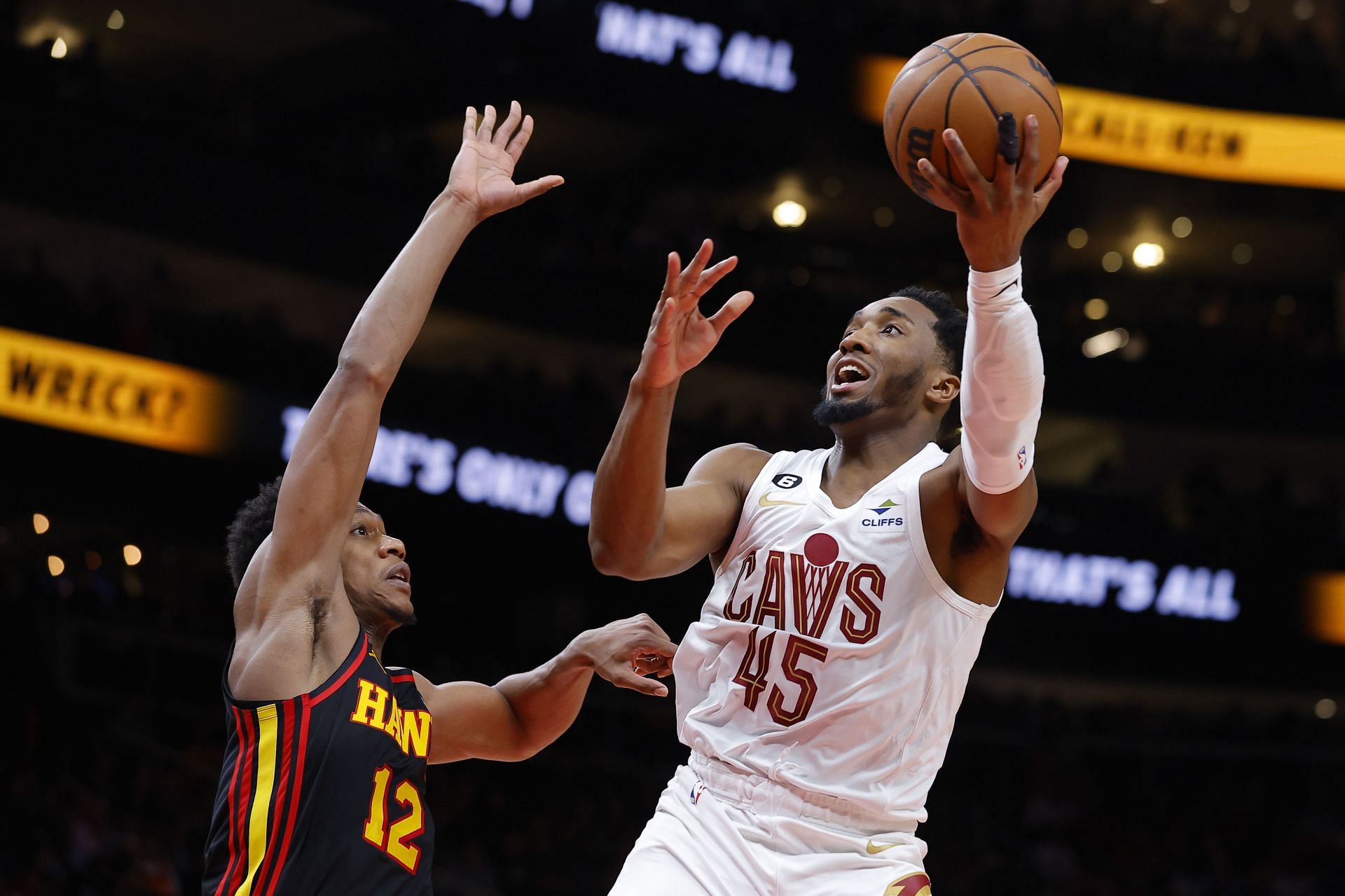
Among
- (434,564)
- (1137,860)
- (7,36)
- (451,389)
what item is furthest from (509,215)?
(1137,860)

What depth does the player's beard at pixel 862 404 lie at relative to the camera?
4551 millimetres

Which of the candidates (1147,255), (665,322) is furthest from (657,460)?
(1147,255)

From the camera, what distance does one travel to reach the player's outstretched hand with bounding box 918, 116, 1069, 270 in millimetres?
3523

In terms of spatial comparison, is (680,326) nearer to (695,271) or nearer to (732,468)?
(695,271)

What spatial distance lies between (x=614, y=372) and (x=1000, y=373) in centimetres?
1863

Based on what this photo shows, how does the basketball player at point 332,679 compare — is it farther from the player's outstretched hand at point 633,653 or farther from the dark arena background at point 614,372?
the dark arena background at point 614,372

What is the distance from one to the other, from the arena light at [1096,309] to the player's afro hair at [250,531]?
18223 mm

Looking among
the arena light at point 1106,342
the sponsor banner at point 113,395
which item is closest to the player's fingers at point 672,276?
the sponsor banner at point 113,395

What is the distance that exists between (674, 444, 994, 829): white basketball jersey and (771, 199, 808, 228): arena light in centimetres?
2073

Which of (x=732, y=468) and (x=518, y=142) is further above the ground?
(x=518, y=142)

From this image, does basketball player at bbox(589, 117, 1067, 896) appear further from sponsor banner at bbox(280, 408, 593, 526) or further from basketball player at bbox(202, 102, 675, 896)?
sponsor banner at bbox(280, 408, 593, 526)

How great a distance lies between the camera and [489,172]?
457cm

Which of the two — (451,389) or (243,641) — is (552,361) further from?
(243,641)

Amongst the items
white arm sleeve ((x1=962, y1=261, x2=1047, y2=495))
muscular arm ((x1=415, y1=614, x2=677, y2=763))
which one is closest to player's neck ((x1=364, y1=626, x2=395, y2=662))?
muscular arm ((x1=415, y1=614, x2=677, y2=763))
